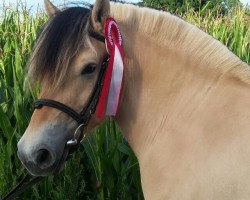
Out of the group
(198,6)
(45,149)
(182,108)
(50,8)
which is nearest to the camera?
(45,149)

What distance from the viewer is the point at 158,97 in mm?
2131

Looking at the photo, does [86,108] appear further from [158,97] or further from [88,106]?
[158,97]

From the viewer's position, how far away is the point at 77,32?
6.73 feet

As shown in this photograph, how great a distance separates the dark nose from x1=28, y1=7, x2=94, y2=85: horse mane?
33cm

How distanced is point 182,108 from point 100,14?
62 centimetres

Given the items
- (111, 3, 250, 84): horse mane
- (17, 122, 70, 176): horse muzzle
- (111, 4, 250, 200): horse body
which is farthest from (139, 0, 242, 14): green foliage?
(17, 122, 70, 176): horse muzzle

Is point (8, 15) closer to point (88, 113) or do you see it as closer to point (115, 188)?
point (115, 188)

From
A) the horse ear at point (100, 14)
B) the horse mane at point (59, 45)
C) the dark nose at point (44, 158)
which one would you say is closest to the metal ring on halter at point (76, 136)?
the dark nose at point (44, 158)

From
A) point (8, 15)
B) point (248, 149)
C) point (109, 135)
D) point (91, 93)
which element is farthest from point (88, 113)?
point (8, 15)

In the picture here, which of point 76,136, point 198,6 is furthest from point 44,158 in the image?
point 198,6

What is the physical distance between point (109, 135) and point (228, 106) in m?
1.68

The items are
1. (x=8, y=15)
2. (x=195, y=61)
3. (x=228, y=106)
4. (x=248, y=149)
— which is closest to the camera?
(x=248, y=149)

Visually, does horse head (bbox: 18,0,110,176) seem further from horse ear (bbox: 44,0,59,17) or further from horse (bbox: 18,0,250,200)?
horse ear (bbox: 44,0,59,17)

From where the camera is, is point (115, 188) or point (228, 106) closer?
point (228, 106)
